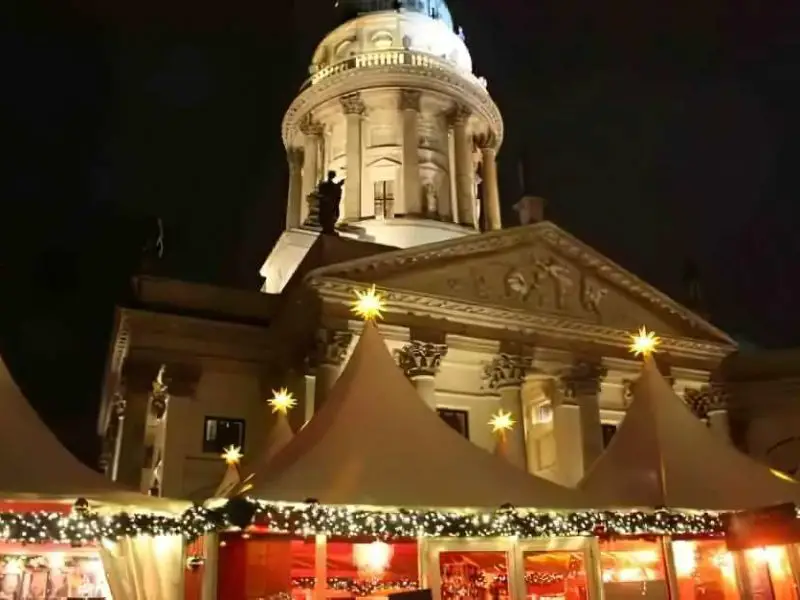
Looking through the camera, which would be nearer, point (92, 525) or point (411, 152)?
point (92, 525)

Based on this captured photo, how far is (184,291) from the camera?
24.6 m

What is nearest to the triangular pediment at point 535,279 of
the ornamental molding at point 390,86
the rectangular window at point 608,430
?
the rectangular window at point 608,430

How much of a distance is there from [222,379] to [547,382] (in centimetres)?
995

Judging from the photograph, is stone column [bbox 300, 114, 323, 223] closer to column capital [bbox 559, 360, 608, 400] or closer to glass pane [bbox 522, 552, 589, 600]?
column capital [bbox 559, 360, 608, 400]

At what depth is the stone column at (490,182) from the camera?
3719 cm

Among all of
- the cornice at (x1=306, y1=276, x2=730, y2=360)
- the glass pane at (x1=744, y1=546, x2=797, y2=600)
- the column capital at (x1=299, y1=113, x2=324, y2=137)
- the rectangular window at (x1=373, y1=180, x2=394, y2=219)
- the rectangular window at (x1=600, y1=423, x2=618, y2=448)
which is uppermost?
the column capital at (x1=299, y1=113, x2=324, y2=137)

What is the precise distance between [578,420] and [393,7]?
24.3 meters

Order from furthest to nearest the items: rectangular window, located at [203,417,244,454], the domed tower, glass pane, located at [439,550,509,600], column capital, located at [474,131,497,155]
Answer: column capital, located at [474,131,497,155]
the domed tower
rectangular window, located at [203,417,244,454]
glass pane, located at [439,550,509,600]

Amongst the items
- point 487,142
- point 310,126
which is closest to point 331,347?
point 310,126

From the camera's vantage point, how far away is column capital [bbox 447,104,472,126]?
120 feet

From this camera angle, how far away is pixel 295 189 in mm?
38031

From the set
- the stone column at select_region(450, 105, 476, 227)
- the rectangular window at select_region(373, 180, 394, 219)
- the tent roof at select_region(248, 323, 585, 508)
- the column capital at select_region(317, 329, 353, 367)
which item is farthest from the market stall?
the stone column at select_region(450, 105, 476, 227)

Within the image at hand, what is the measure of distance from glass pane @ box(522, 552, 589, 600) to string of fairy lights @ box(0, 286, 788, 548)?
697mm

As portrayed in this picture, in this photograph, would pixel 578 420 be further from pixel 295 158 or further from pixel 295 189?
pixel 295 158
